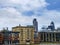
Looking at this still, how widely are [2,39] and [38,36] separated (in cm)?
1696

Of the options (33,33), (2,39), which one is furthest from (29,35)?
(2,39)

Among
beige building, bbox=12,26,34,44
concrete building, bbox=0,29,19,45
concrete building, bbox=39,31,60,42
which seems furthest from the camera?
concrete building, bbox=39,31,60,42

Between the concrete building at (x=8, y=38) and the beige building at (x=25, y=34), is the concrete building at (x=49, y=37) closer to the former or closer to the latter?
the beige building at (x=25, y=34)

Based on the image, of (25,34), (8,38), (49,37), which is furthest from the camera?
(49,37)

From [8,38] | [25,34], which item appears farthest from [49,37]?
[8,38]

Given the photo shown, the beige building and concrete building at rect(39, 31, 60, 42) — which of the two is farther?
concrete building at rect(39, 31, 60, 42)

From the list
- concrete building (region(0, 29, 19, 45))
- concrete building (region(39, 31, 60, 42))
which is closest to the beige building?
concrete building (region(0, 29, 19, 45))

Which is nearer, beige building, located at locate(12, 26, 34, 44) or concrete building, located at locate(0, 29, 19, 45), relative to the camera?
concrete building, located at locate(0, 29, 19, 45)

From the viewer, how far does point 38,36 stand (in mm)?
85750

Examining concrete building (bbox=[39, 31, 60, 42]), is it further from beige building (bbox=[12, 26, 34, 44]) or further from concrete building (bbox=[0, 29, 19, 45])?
concrete building (bbox=[0, 29, 19, 45])

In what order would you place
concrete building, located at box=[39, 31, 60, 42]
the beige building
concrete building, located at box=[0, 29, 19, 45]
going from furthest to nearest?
concrete building, located at box=[39, 31, 60, 42], the beige building, concrete building, located at box=[0, 29, 19, 45]

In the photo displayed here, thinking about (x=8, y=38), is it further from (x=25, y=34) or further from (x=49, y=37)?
(x=49, y=37)

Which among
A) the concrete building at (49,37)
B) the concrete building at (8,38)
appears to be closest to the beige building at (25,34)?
the concrete building at (8,38)

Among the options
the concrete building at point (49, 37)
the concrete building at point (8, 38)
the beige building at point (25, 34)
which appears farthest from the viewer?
the concrete building at point (49, 37)
